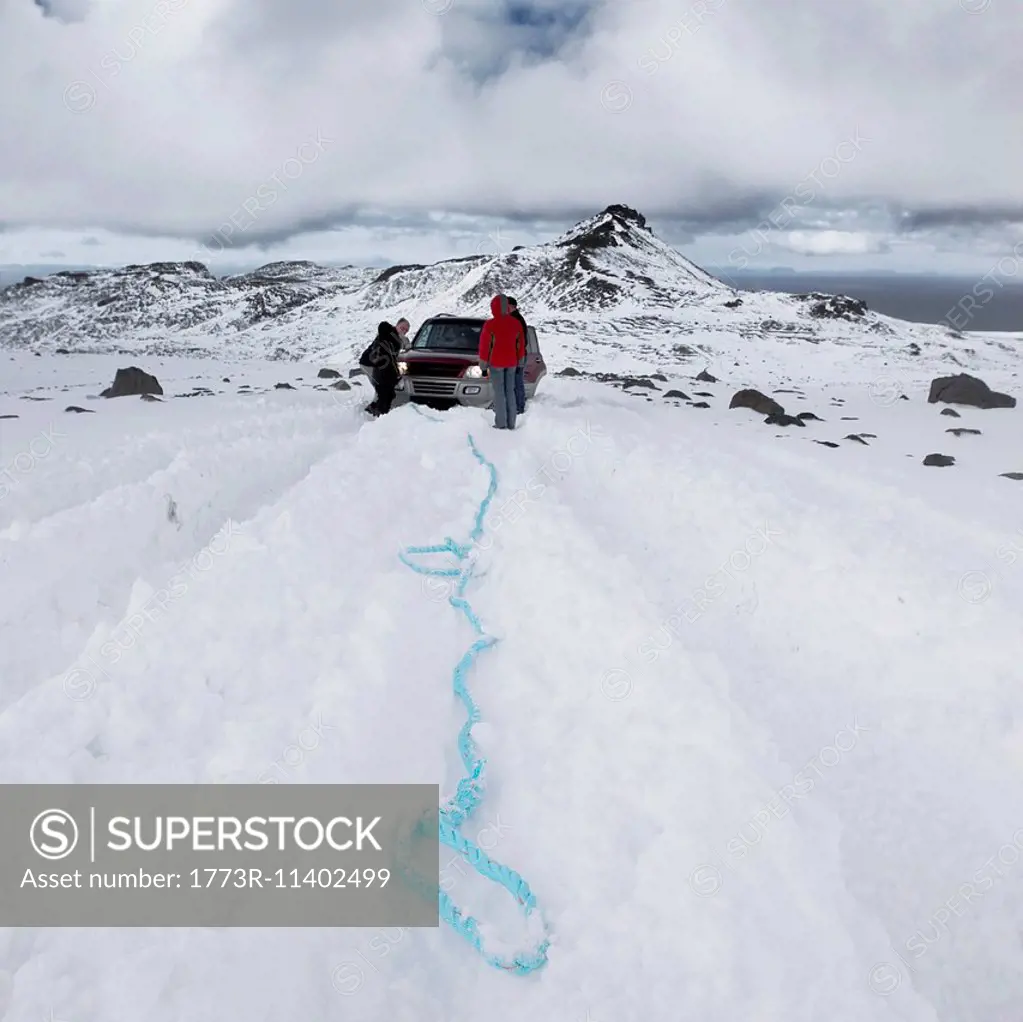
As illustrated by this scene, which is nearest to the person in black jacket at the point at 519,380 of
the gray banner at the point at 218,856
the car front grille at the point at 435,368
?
the car front grille at the point at 435,368

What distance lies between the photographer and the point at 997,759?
13.9ft

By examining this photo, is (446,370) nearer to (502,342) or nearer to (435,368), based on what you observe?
(435,368)

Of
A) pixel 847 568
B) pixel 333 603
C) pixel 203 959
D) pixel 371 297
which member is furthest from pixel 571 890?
pixel 371 297

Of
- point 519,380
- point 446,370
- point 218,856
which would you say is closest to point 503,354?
point 519,380

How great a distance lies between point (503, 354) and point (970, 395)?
15.2 meters

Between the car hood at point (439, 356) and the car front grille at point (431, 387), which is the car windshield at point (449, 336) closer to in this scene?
the car hood at point (439, 356)

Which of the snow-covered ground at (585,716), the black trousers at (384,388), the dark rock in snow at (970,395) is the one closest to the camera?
the snow-covered ground at (585,716)

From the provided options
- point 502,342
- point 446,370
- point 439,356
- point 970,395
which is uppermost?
point 502,342

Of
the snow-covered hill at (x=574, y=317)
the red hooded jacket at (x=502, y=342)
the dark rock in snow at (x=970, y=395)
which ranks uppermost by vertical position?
the red hooded jacket at (x=502, y=342)

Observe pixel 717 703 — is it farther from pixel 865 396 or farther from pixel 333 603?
pixel 865 396

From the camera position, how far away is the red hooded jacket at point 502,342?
11.4 meters

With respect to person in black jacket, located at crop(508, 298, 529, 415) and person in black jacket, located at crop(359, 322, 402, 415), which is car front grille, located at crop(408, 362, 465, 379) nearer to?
person in black jacket, located at crop(359, 322, 402, 415)

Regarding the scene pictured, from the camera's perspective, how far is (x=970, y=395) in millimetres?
19547

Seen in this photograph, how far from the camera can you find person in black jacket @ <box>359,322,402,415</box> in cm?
1326
